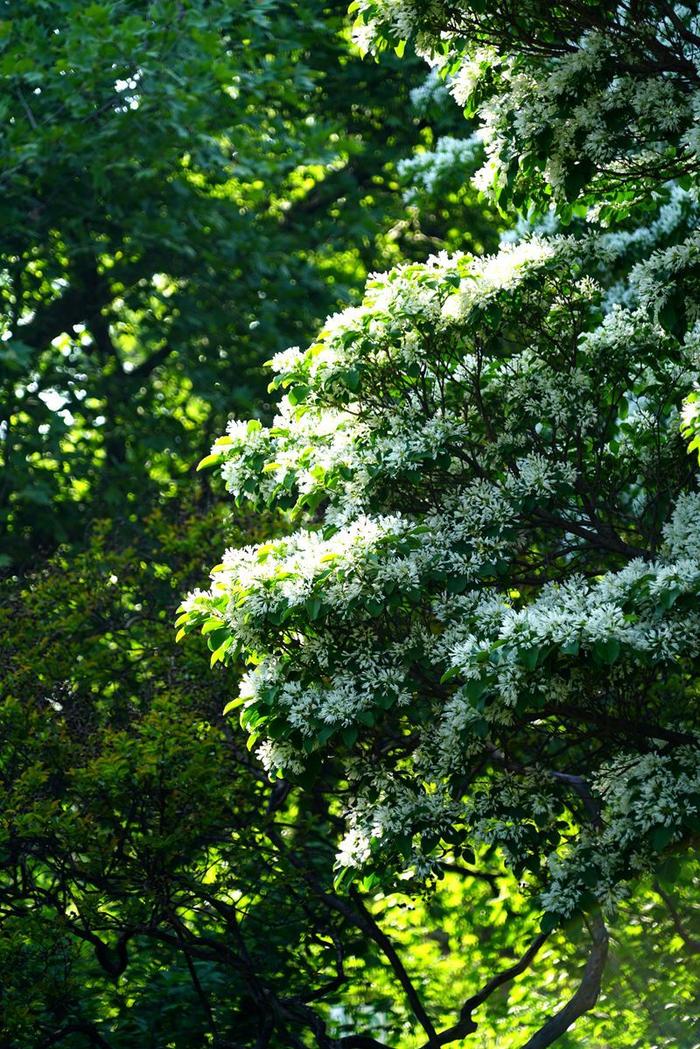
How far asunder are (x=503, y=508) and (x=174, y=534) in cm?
411

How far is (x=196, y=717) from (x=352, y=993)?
267 cm

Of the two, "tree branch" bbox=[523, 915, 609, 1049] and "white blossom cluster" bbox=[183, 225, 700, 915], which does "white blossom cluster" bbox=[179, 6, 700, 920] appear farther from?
"tree branch" bbox=[523, 915, 609, 1049]

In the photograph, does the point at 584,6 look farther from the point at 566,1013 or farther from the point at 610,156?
the point at 566,1013

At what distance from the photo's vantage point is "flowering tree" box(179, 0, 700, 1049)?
16.0 ft

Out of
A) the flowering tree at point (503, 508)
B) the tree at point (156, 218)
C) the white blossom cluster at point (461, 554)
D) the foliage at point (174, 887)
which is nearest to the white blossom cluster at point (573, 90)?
the flowering tree at point (503, 508)

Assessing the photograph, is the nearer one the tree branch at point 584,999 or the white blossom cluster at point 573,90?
the white blossom cluster at point 573,90

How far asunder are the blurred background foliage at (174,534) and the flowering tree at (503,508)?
0.82 meters

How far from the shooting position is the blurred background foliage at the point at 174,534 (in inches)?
271

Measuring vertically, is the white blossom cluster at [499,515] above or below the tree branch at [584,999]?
above

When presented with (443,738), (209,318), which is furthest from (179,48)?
(443,738)

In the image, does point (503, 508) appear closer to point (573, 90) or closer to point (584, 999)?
point (573, 90)

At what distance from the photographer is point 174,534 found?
9.06 m

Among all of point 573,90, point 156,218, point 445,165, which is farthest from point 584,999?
point 156,218

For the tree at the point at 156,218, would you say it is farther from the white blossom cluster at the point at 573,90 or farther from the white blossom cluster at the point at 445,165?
the white blossom cluster at the point at 573,90
